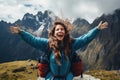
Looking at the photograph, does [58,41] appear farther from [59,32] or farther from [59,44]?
[59,32]

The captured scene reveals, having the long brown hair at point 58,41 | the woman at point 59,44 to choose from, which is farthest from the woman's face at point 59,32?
the long brown hair at point 58,41

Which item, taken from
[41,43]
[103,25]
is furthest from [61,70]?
[103,25]

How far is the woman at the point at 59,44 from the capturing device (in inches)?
507

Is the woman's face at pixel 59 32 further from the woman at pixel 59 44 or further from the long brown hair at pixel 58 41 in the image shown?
the long brown hair at pixel 58 41

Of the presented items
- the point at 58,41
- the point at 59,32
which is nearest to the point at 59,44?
the point at 58,41

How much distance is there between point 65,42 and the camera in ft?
42.5

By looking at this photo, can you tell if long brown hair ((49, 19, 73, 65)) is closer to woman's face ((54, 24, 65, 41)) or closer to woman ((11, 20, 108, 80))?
woman ((11, 20, 108, 80))

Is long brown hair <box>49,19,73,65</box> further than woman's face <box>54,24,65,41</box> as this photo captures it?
No

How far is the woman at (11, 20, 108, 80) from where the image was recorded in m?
12.9

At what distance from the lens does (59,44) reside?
1291 cm

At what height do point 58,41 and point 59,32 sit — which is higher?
point 59,32

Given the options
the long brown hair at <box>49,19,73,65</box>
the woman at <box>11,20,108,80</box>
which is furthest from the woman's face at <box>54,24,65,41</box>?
the long brown hair at <box>49,19,73,65</box>

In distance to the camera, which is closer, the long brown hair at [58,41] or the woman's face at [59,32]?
the long brown hair at [58,41]

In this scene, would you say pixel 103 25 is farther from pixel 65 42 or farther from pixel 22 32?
pixel 22 32
